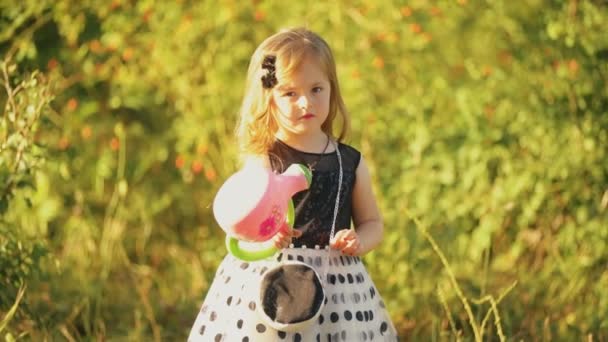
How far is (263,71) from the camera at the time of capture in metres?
3.07

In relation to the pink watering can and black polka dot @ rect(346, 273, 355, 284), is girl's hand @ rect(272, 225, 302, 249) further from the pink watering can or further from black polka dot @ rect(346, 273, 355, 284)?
black polka dot @ rect(346, 273, 355, 284)

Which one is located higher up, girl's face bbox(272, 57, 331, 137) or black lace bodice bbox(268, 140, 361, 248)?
girl's face bbox(272, 57, 331, 137)

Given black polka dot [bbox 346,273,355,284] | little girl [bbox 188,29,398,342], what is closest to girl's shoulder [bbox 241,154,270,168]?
little girl [bbox 188,29,398,342]

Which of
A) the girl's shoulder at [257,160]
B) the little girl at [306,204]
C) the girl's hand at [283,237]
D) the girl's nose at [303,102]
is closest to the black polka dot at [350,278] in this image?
the little girl at [306,204]

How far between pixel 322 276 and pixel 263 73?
0.58m

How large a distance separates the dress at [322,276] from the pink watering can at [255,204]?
168 mm

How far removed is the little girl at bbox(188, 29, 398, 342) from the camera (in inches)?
120

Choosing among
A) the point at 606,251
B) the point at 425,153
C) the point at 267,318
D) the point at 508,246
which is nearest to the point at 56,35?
the point at 425,153

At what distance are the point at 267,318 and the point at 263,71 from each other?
2.21 feet

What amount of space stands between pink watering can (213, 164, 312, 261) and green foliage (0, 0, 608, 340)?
1093 millimetres

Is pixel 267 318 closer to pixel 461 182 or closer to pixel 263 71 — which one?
pixel 263 71

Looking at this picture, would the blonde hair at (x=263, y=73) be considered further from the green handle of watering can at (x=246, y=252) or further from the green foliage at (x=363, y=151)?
the green foliage at (x=363, y=151)

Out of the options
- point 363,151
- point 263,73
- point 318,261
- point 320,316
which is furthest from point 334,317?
point 363,151

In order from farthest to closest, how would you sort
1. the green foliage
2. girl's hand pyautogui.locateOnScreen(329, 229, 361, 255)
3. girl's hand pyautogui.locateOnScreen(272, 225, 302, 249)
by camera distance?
the green foliage
girl's hand pyautogui.locateOnScreen(329, 229, 361, 255)
girl's hand pyautogui.locateOnScreen(272, 225, 302, 249)
